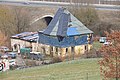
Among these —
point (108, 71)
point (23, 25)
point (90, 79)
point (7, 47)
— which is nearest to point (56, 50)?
point (7, 47)

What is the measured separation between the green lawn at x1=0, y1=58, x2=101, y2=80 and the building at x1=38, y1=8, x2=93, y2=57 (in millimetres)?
8478

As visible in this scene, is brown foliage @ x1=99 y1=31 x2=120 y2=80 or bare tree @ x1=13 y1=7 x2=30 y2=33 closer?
brown foliage @ x1=99 y1=31 x2=120 y2=80

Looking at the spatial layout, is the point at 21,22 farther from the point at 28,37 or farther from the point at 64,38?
the point at 64,38

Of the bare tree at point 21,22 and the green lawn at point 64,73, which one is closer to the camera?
the green lawn at point 64,73

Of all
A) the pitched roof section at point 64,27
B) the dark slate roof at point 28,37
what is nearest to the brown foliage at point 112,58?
the pitched roof section at point 64,27

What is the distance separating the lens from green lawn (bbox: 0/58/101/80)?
51.6 feet

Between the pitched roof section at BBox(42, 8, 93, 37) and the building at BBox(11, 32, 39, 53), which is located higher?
the pitched roof section at BBox(42, 8, 93, 37)

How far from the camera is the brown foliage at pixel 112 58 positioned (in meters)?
12.1

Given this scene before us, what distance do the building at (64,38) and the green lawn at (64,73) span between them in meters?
8.48

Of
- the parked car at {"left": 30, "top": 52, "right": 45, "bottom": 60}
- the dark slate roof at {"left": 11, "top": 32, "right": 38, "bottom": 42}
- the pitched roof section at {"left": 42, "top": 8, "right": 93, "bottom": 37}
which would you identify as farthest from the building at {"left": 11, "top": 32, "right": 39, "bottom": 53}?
the parked car at {"left": 30, "top": 52, "right": 45, "bottom": 60}

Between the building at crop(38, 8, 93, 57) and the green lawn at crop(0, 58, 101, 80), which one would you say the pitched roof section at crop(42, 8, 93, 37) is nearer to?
the building at crop(38, 8, 93, 57)

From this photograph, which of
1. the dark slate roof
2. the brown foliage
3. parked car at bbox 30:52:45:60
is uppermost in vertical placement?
the brown foliage

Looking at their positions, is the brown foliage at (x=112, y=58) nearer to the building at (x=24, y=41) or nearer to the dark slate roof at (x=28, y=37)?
the building at (x=24, y=41)

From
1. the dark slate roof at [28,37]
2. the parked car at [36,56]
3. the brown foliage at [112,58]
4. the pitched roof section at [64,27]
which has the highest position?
the brown foliage at [112,58]
